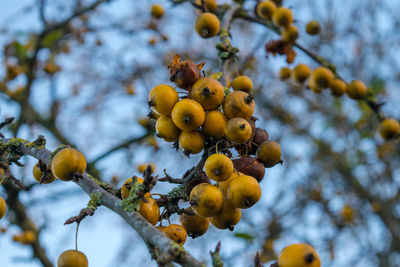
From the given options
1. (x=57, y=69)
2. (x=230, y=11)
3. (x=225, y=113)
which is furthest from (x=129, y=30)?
(x=225, y=113)

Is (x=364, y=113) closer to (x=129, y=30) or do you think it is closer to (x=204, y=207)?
(x=129, y=30)

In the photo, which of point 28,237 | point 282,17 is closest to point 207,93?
point 282,17

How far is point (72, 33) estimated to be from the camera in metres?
5.52

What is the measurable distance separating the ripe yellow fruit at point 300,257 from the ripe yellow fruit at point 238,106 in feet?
2.19

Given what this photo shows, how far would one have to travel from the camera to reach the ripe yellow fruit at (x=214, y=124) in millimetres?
1598

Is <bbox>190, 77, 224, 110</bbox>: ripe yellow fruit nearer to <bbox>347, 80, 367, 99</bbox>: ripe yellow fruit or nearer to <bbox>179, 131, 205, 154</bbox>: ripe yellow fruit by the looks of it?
<bbox>179, 131, 205, 154</bbox>: ripe yellow fruit

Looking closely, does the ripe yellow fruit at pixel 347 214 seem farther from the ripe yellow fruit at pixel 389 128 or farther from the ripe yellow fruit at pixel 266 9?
the ripe yellow fruit at pixel 266 9

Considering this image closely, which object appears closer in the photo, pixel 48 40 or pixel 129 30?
pixel 48 40

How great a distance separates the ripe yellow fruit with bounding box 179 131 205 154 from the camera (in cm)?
159

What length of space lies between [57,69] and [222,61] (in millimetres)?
4285

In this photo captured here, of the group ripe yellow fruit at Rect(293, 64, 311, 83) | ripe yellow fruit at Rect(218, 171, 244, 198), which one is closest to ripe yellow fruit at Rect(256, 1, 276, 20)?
ripe yellow fruit at Rect(293, 64, 311, 83)

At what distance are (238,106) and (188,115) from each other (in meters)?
0.26

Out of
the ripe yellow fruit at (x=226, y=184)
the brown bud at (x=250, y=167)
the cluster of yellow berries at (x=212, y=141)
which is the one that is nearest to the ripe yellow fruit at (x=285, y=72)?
the cluster of yellow berries at (x=212, y=141)

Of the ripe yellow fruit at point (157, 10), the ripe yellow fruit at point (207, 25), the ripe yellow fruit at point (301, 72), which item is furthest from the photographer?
the ripe yellow fruit at point (157, 10)
